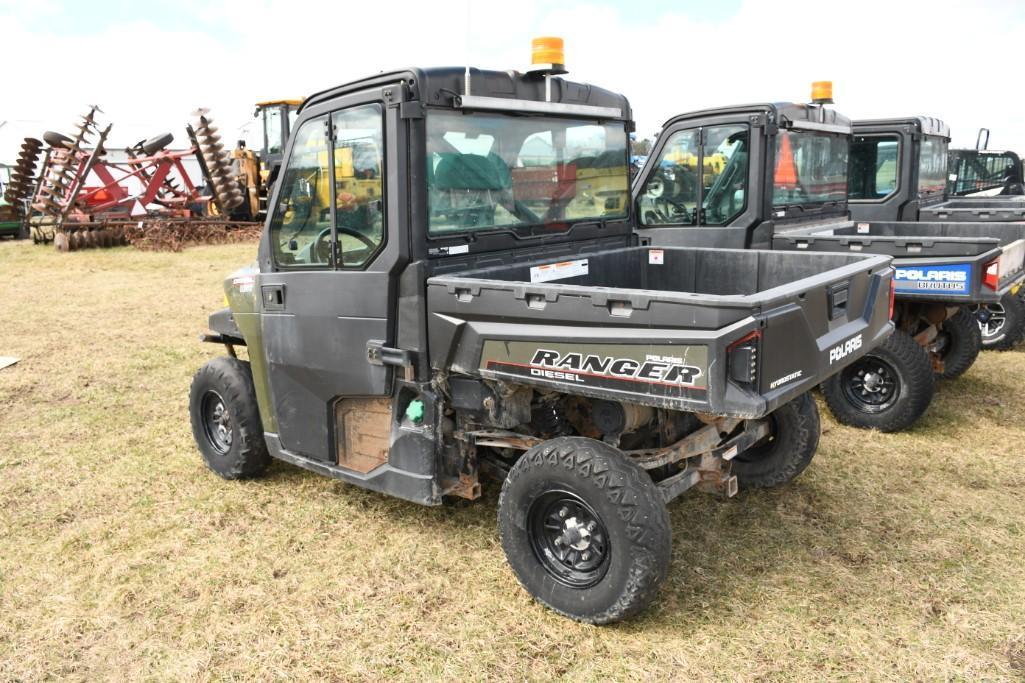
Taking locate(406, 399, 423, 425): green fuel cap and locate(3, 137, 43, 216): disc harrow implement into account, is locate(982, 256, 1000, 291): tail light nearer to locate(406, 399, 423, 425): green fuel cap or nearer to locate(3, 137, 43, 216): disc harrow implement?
locate(406, 399, 423, 425): green fuel cap

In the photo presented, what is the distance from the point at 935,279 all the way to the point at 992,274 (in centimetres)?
33

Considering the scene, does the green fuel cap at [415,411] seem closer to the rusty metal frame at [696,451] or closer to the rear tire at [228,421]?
the rusty metal frame at [696,451]

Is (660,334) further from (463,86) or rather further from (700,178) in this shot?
(700,178)

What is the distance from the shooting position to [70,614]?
11.1 ft

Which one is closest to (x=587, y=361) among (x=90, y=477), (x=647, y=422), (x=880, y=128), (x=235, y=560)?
(x=647, y=422)

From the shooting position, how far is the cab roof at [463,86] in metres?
3.45

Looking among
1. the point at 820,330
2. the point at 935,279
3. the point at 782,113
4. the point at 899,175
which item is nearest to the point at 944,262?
the point at 935,279

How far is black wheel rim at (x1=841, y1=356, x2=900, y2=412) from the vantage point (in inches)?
217

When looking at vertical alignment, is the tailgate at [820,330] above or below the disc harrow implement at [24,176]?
below

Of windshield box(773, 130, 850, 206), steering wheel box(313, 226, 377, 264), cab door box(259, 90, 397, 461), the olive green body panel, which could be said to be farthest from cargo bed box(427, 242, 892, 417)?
windshield box(773, 130, 850, 206)

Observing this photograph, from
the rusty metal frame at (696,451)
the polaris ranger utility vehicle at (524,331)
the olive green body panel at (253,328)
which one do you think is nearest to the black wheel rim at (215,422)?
the polaris ranger utility vehicle at (524,331)

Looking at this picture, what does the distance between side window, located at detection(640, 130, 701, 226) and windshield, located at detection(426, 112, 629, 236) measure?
211 centimetres

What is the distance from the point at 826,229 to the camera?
6836mm

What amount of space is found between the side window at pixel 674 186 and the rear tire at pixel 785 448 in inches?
102
